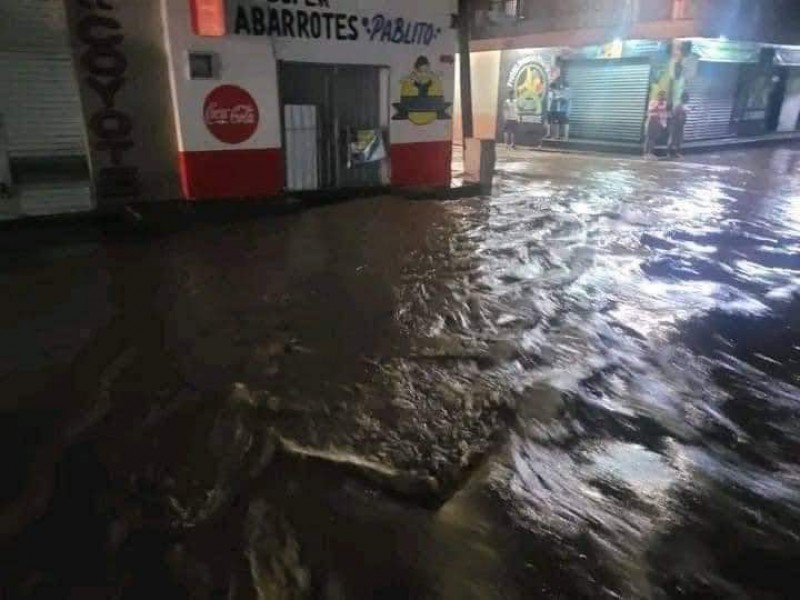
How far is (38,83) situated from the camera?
806 cm

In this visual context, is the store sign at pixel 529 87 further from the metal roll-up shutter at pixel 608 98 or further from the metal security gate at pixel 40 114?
the metal security gate at pixel 40 114

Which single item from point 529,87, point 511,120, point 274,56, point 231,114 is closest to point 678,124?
point 529,87

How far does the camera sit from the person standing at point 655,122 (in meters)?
18.6

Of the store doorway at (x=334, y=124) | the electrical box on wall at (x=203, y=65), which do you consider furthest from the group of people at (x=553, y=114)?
the electrical box on wall at (x=203, y=65)

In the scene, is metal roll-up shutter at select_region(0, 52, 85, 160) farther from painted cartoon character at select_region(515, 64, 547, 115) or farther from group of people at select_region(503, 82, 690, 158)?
painted cartoon character at select_region(515, 64, 547, 115)

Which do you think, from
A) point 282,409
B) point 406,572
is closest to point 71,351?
point 282,409

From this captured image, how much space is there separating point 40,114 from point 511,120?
18359mm

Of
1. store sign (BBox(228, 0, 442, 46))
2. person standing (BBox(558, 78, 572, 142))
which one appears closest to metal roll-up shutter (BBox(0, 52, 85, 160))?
store sign (BBox(228, 0, 442, 46))

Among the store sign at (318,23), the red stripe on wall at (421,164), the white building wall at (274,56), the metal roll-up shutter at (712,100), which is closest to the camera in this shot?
the white building wall at (274,56)

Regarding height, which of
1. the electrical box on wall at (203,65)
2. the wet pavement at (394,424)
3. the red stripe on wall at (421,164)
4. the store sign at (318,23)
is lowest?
the wet pavement at (394,424)

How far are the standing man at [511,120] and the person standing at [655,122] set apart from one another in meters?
5.29

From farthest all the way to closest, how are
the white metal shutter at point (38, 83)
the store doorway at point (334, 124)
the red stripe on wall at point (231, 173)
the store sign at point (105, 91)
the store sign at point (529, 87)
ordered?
the store sign at point (529, 87) < the store doorway at point (334, 124) < the red stripe on wall at point (231, 173) < the store sign at point (105, 91) < the white metal shutter at point (38, 83)

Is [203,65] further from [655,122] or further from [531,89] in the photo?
[531,89]

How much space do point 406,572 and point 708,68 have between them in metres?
22.9
